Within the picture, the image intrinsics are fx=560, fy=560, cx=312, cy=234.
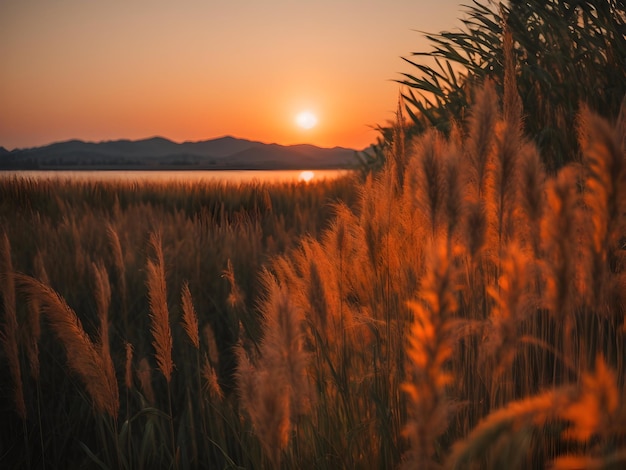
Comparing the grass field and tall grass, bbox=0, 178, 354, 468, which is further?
tall grass, bbox=0, 178, 354, 468

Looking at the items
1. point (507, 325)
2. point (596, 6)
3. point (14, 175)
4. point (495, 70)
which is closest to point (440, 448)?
point (507, 325)

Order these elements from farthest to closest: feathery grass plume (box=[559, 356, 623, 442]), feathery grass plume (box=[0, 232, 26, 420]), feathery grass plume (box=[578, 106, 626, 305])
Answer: feathery grass plume (box=[0, 232, 26, 420])
feathery grass plume (box=[578, 106, 626, 305])
feathery grass plume (box=[559, 356, 623, 442])

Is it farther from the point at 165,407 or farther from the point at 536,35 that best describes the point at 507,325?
the point at 536,35

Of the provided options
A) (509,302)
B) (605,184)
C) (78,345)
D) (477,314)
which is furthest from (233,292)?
(605,184)

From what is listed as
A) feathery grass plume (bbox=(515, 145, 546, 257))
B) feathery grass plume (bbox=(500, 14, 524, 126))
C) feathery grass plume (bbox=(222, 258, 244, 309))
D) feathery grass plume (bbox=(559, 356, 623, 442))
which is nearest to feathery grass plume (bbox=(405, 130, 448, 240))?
feathery grass plume (bbox=(515, 145, 546, 257))

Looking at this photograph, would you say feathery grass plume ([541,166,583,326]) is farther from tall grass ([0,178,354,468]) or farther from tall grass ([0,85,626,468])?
tall grass ([0,178,354,468])

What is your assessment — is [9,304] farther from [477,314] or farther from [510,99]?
[510,99]

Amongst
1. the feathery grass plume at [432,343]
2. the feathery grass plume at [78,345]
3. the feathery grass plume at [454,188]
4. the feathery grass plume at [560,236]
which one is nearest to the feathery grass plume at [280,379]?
the feathery grass plume at [432,343]

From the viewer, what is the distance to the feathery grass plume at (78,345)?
182 cm

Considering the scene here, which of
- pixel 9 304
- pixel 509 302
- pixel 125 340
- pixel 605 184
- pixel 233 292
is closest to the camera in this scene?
pixel 605 184

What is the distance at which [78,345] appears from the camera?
1.87 meters

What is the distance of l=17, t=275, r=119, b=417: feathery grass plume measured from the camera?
1815 millimetres

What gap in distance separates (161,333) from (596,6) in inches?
152

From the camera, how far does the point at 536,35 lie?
14.6 ft
